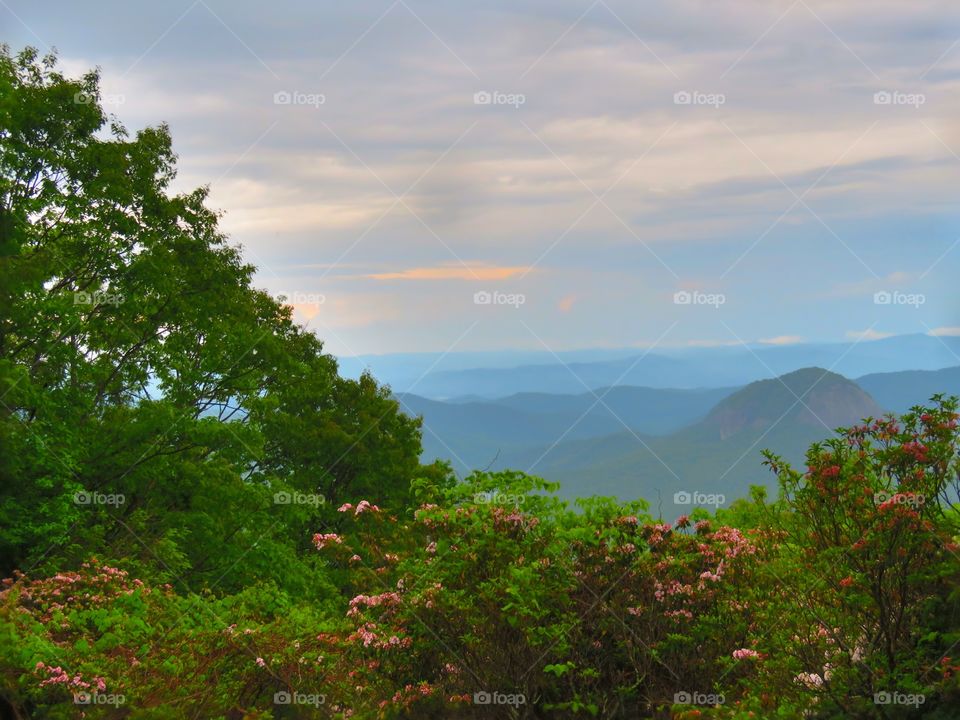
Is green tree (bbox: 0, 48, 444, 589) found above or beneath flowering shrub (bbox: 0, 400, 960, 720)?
above

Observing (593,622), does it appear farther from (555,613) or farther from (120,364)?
(120,364)

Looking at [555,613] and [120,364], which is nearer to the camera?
[555,613]

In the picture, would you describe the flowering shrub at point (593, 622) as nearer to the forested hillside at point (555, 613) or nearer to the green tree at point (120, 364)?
the forested hillside at point (555, 613)

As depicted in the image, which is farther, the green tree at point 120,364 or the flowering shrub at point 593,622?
the green tree at point 120,364

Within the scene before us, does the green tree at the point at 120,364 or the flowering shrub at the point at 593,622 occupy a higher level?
the green tree at the point at 120,364

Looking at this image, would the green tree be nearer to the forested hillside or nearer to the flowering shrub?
the forested hillside

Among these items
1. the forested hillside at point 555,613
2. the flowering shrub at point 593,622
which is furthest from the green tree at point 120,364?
the flowering shrub at point 593,622

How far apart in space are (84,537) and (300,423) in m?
15.3

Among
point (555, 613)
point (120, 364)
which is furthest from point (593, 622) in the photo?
point (120, 364)

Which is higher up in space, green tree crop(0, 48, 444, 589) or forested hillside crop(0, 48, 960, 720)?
green tree crop(0, 48, 444, 589)

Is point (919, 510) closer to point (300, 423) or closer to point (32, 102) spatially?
point (32, 102)

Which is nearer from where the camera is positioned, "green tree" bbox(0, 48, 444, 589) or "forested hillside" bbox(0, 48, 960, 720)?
"forested hillside" bbox(0, 48, 960, 720)

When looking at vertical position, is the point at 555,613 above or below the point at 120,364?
below

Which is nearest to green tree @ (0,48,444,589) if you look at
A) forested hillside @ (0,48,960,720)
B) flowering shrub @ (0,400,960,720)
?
forested hillside @ (0,48,960,720)
